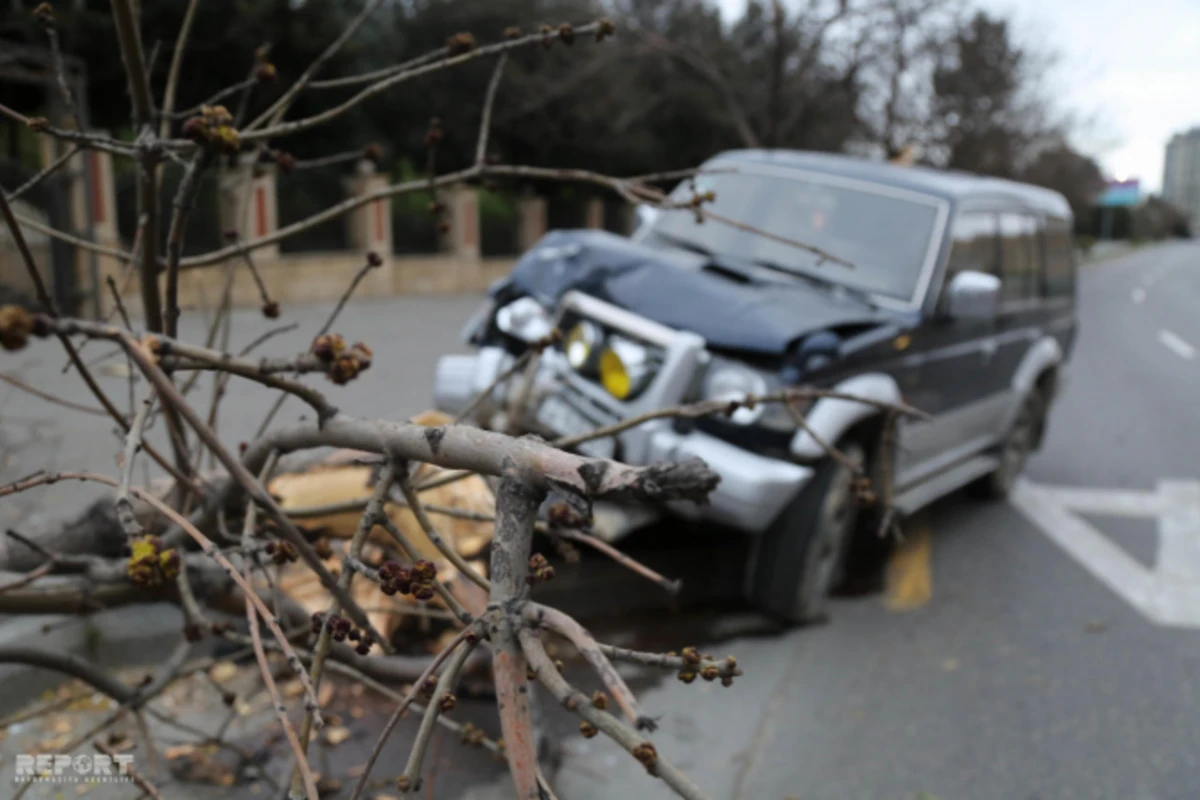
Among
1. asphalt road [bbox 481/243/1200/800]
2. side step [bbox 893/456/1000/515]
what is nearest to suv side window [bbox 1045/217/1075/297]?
side step [bbox 893/456/1000/515]

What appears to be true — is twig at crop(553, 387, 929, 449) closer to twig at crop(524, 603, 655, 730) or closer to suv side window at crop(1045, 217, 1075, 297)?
twig at crop(524, 603, 655, 730)

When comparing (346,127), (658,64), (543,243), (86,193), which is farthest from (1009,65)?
(543,243)

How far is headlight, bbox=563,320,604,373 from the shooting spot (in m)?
4.40

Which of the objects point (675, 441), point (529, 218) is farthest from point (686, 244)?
point (529, 218)

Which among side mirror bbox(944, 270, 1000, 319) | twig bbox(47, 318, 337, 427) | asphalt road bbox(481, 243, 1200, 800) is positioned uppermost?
twig bbox(47, 318, 337, 427)

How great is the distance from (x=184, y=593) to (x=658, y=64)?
61.8 feet

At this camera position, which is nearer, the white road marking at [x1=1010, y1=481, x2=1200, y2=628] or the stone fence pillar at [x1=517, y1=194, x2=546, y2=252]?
the white road marking at [x1=1010, y1=481, x2=1200, y2=628]

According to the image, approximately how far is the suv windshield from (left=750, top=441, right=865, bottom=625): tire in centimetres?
102

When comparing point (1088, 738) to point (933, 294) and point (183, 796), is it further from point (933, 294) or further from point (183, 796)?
point (183, 796)

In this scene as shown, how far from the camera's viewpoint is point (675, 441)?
403 centimetres

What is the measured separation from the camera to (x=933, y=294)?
16.4ft

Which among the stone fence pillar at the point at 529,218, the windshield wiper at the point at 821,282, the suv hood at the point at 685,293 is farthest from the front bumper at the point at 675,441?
the stone fence pillar at the point at 529,218

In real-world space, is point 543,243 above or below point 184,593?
above

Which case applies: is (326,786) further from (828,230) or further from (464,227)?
(464,227)
